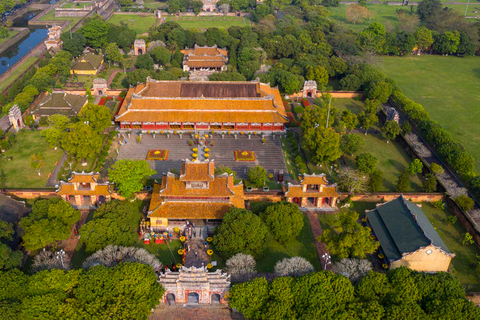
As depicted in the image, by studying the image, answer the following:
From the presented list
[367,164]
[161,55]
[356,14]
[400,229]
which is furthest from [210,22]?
[400,229]

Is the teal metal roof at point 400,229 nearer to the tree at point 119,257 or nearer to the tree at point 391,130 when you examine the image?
the tree at point 391,130

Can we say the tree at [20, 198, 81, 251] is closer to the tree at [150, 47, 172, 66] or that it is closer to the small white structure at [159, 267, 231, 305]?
the small white structure at [159, 267, 231, 305]

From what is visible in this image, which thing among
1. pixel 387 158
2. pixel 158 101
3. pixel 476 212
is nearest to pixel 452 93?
pixel 387 158

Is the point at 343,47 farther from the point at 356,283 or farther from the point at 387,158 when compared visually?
the point at 356,283

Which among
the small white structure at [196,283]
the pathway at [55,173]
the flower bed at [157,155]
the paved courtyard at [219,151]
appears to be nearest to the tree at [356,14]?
the paved courtyard at [219,151]

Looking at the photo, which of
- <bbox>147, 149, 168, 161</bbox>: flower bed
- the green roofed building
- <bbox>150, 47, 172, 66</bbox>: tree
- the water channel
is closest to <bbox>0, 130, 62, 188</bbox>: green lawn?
<bbox>147, 149, 168, 161</bbox>: flower bed

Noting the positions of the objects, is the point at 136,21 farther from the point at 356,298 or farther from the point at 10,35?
the point at 356,298
